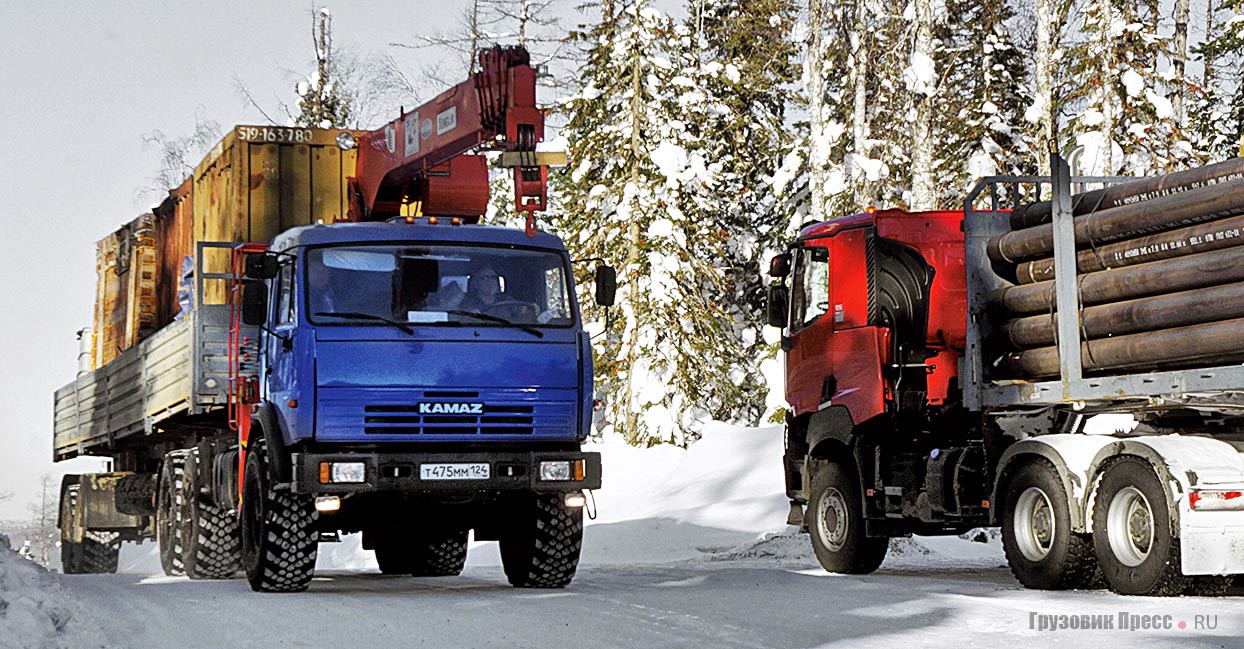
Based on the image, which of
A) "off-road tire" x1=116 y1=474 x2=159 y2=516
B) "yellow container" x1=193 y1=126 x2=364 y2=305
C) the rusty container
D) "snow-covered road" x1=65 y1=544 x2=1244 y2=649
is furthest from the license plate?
the rusty container

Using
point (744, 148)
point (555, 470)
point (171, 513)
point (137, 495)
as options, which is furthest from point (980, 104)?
point (555, 470)

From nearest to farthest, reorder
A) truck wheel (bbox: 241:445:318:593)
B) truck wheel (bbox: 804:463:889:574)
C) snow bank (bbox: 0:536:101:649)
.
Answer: snow bank (bbox: 0:536:101:649) < truck wheel (bbox: 241:445:318:593) < truck wheel (bbox: 804:463:889:574)

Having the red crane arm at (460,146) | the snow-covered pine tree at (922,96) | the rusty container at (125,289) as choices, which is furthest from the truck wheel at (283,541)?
the snow-covered pine tree at (922,96)

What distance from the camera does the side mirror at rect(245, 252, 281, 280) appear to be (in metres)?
12.8

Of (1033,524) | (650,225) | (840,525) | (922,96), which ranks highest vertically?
(922,96)

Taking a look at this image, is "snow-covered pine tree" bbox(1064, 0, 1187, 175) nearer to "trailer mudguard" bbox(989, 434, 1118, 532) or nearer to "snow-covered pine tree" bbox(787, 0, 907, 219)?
"snow-covered pine tree" bbox(787, 0, 907, 219)

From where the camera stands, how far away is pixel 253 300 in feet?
42.6

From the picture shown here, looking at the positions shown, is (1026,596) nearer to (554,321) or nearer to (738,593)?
(738,593)

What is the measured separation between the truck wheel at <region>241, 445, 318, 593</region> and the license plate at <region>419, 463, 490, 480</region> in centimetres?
108

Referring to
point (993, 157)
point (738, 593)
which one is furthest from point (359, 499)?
point (993, 157)

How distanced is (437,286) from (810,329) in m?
4.36

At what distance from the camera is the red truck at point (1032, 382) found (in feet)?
36.4

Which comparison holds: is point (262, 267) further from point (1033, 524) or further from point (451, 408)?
point (1033, 524)

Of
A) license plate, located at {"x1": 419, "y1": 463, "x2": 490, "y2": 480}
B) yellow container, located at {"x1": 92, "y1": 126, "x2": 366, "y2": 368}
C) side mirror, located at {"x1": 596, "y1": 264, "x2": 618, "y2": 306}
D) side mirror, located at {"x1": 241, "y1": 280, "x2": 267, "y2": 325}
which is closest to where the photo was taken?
license plate, located at {"x1": 419, "y1": 463, "x2": 490, "y2": 480}
